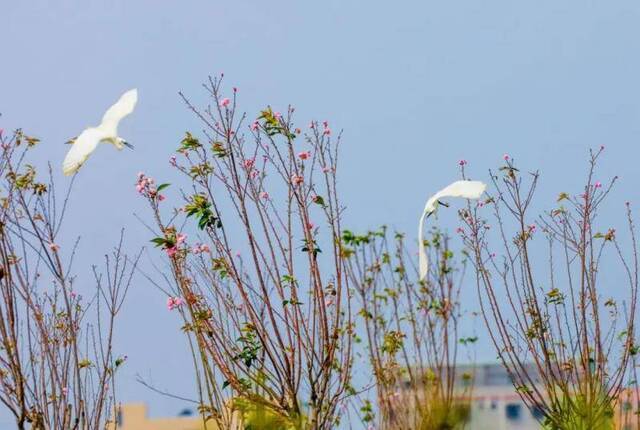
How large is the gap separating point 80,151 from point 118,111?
0.26 meters

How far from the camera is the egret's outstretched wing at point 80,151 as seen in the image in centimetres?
328

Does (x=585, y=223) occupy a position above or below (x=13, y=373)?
above

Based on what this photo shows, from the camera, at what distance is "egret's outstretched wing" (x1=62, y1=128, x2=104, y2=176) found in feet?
10.8

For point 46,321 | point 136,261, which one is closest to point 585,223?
point 136,261

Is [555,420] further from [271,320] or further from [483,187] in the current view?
[483,187]

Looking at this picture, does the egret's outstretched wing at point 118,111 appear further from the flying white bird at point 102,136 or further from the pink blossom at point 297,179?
the pink blossom at point 297,179

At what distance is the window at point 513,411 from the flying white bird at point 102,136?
3324 mm

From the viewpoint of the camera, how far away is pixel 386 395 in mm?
5848

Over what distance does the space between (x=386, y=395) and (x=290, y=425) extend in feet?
4.90

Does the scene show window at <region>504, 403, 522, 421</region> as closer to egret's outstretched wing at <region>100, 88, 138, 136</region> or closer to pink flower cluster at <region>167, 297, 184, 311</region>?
pink flower cluster at <region>167, 297, 184, 311</region>

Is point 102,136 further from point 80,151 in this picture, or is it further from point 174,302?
point 174,302

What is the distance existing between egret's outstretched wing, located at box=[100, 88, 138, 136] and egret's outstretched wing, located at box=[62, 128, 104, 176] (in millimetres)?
55

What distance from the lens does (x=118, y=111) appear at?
352cm

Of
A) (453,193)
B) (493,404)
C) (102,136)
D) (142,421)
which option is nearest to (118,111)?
(102,136)
